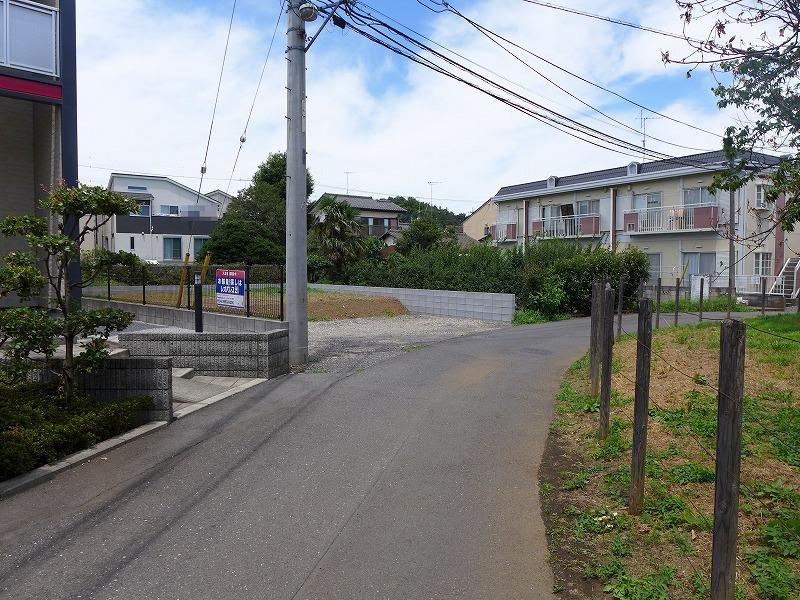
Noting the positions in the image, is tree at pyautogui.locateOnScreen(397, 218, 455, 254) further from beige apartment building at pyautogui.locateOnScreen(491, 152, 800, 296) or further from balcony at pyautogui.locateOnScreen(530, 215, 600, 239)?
beige apartment building at pyautogui.locateOnScreen(491, 152, 800, 296)

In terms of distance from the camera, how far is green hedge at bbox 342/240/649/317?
883 inches

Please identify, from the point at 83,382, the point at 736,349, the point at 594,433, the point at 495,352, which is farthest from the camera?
the point at 495,352

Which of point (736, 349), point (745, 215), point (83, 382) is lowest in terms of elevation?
point (83, 382)

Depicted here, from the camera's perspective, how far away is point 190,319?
1565 cm

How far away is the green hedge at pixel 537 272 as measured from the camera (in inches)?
883

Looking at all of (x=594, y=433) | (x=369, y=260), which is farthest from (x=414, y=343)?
(x=369, y=260)

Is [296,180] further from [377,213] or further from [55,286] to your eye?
[377,213]

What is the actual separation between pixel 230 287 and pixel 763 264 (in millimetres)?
24806

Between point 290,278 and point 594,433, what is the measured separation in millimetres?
6726

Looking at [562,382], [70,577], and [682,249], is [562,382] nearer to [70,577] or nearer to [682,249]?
[70,577]

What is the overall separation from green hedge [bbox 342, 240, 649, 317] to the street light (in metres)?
12.1

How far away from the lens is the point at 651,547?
420 cm

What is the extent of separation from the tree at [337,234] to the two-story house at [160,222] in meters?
12.6

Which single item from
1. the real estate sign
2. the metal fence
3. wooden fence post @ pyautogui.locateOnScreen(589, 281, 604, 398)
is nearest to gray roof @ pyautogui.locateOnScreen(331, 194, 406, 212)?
the metal fence
